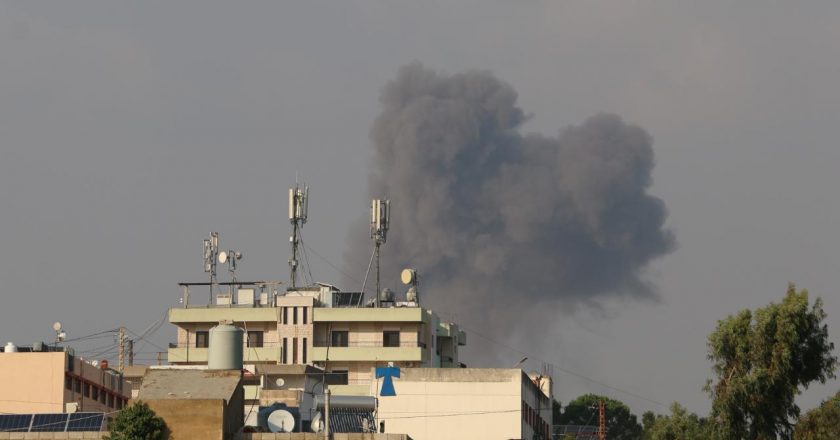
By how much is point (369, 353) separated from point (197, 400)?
96251 millimetres

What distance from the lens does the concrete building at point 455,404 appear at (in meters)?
93.9

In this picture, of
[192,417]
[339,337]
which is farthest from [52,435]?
[339,337]

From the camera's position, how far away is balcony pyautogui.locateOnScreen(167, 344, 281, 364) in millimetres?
156000

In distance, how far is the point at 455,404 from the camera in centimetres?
9462

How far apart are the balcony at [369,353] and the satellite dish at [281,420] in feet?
288

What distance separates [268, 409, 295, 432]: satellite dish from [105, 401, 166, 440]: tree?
26.0 feet

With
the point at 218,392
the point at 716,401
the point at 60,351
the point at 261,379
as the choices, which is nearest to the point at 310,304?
the point at 261,379

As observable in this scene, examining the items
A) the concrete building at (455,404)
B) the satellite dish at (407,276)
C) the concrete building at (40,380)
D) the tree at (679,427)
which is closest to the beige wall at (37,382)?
the concrete building at (40,380)

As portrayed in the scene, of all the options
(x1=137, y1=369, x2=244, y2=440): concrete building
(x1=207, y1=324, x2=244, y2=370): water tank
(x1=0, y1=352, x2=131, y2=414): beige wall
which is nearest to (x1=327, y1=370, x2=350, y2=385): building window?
(x1=0, y1=352, x2=131, y2=414): beige wall

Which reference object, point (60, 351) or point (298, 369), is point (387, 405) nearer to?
point (60, 351)

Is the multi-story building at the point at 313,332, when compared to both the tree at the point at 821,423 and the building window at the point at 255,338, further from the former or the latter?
the tree at the point at 821,423

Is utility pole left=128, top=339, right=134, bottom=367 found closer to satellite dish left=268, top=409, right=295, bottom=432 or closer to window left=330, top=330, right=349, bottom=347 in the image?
window left=330, top=330, right=349, bottom=347

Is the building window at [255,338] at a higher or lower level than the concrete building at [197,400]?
higher

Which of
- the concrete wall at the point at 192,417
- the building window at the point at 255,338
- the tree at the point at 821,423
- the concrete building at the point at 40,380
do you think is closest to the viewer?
the concrete wall at the point at 192,417
